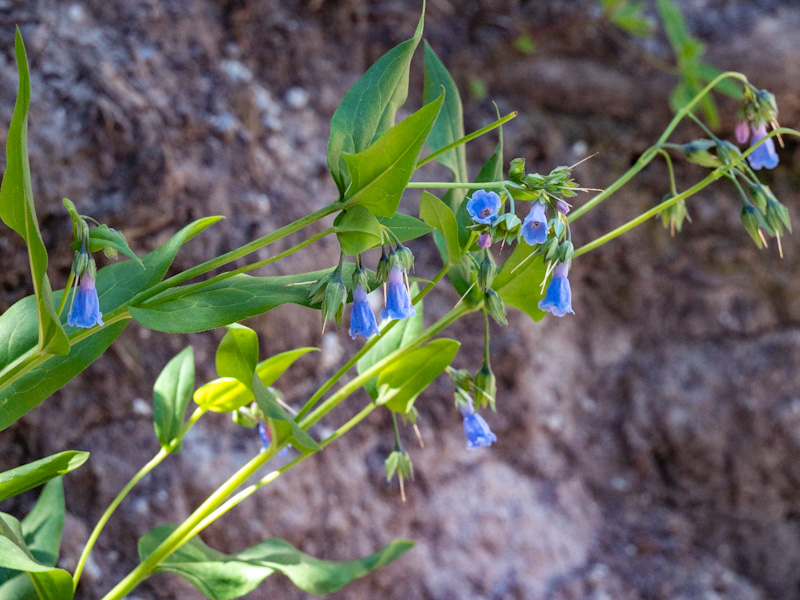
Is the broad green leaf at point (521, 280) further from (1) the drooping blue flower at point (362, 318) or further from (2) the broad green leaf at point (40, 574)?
(2) the broad green leaf at point (40, 574)

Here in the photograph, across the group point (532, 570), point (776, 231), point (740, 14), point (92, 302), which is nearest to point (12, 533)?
point (92, 302)

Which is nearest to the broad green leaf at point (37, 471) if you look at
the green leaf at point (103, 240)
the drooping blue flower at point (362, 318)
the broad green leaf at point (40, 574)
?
the broad green leaf at point (40, 574)

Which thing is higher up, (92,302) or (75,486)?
(92,302)

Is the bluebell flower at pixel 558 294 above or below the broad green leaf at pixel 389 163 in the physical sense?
below

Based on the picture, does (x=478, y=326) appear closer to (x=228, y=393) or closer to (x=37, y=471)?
(x=228, y=393)

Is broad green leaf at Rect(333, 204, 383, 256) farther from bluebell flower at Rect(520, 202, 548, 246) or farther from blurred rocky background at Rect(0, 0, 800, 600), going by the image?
blurred rocky background at Rect(0, 0, 800, 600)

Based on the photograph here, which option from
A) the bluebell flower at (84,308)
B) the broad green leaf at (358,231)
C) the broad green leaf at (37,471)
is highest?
the bluebell flower at (84,308)

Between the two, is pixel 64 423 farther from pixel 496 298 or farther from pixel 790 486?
pixel 790 486
